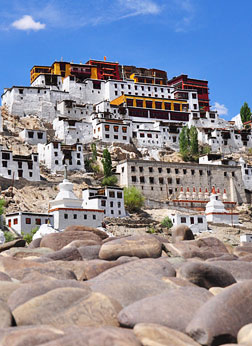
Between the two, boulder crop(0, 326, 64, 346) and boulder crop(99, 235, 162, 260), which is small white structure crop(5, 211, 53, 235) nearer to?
boulder crop(99, 235, 162, 260)

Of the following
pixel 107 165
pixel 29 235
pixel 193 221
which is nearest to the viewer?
pixel 29 235

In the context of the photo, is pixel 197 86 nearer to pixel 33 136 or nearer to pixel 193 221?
pixel 33 136

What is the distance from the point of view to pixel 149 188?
7325 cm

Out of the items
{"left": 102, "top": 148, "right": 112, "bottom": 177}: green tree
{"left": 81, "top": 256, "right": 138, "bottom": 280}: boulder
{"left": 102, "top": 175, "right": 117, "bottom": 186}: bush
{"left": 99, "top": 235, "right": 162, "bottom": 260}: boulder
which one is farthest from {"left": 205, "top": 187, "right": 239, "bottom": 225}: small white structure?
{"left": 81, "top": 256, "right": 138, "bottom": 280}: boulder

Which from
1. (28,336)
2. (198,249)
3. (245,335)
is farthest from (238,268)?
(28,336)

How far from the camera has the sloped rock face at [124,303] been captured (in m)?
9.48

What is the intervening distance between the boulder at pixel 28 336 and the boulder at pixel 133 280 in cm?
246

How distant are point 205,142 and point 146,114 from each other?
1083 centimetres

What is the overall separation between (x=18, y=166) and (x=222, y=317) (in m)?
59.1

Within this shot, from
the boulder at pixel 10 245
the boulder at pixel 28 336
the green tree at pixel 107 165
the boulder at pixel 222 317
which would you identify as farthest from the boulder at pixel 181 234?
the green tree at pixel 107 165

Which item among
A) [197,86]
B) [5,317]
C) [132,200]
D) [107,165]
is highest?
[197,86]

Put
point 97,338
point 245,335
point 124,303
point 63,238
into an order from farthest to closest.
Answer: point 63,238 → point 124,303 → point 245,335 → point 97,338

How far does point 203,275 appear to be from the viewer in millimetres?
13617

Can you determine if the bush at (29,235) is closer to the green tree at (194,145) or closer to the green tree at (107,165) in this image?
the green tree at (107,165)
